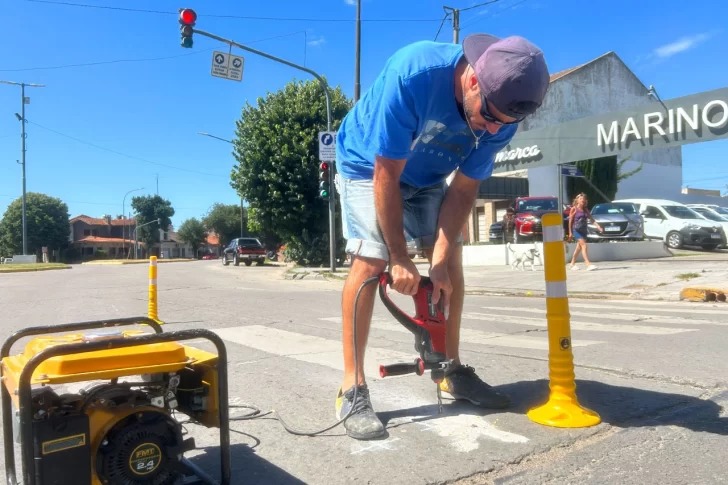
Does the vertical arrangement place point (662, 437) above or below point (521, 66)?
below

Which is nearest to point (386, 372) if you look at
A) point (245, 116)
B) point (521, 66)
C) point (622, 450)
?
point (622, 450)

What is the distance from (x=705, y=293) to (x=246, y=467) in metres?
8.20

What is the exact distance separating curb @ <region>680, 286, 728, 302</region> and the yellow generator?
8434 millimetres

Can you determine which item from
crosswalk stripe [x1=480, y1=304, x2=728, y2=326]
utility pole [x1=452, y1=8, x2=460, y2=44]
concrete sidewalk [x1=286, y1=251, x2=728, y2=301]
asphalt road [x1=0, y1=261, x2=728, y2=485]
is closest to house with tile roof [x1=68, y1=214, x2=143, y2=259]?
utility pole [x1=452, y1=8, x2=460, y2=44]

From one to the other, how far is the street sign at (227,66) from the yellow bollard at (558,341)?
12561 millimetres

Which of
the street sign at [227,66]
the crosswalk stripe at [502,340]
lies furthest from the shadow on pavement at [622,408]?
the street sign at [227,66]

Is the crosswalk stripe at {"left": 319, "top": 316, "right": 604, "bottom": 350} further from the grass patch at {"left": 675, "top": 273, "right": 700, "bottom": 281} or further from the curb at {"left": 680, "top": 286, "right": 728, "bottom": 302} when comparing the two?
the grass patch at {"left": 675, "top": 273, "right": 700, "bottom": 281}

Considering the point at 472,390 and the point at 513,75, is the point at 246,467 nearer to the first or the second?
the point at 472,390

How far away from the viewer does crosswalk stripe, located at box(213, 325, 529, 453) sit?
2662 mm

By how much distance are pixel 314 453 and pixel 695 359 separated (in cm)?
306

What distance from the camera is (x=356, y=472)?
90.4 inches

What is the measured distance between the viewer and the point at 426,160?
2.97m

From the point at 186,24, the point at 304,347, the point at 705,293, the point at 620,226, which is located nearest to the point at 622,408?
the point at 304,347

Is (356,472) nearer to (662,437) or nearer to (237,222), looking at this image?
(662,437)
